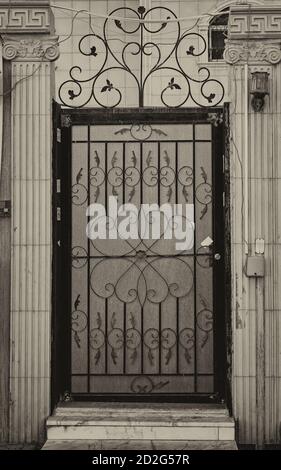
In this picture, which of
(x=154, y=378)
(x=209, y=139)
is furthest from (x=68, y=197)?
(x=154, y=378)

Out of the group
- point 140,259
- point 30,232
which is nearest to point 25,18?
point 30,232

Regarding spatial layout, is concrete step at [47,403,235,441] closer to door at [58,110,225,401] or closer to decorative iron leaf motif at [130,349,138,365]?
door at [58,110,225,401]

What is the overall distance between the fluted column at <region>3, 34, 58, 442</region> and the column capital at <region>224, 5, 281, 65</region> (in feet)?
4.75

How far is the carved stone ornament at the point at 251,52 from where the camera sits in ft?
17.9

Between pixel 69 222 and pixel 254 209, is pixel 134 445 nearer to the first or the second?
pixel 69 222

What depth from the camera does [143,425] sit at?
527 centimetres

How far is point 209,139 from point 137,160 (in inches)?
24.9

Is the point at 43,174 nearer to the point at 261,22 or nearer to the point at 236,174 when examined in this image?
the point at 236,174

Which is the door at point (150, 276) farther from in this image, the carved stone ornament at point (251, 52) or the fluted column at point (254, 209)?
the carved stone ornament at point (251, 52)

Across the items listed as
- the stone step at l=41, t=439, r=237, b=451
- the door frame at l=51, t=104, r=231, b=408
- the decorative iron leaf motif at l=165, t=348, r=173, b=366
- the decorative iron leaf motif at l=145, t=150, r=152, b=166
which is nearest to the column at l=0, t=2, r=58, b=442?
the door frame at l=51, t=104, r=231, b=408

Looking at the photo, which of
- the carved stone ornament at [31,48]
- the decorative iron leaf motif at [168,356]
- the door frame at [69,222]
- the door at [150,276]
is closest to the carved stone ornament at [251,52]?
the door frame at [69,222]

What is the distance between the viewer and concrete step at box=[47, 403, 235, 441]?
5.25m

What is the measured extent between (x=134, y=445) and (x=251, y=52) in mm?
3245

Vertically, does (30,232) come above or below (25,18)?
below
